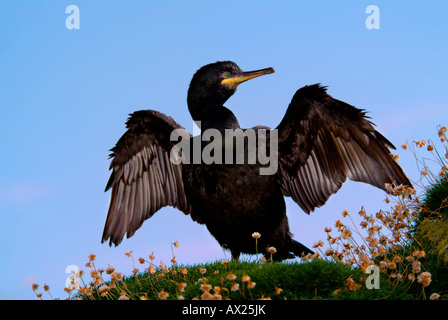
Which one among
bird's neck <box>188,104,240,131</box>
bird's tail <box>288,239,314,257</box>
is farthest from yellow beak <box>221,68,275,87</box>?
bird's tail <box>288,239,314,257</box>

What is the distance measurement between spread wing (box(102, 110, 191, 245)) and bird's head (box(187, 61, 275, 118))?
701mm

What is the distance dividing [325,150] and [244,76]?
1.59 m

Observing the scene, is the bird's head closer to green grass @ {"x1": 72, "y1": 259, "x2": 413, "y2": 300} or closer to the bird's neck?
the bird's neck

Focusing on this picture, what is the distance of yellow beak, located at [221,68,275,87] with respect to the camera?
7230 mm

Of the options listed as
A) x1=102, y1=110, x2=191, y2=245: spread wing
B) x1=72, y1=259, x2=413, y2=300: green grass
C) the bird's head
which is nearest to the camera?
x1=72, y1=259, x2=413, y2=300: green grass

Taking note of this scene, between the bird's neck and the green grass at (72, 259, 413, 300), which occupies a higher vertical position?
the bird's neck

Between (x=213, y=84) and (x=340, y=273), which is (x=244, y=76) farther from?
(x=340, y=273)

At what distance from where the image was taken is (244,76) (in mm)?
7363

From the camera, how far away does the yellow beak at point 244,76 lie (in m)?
7.23

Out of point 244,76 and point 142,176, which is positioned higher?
point 244,76

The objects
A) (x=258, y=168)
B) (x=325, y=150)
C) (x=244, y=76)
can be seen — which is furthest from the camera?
(x=244, y=76)

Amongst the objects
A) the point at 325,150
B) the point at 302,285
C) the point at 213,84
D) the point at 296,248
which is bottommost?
the point at 302,285

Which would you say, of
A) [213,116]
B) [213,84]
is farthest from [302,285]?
[213,84]

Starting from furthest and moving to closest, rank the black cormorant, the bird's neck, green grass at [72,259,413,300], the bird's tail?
the bird's tail, the bird's neck, the black cormorant, green grass at [72,259,413,300]
